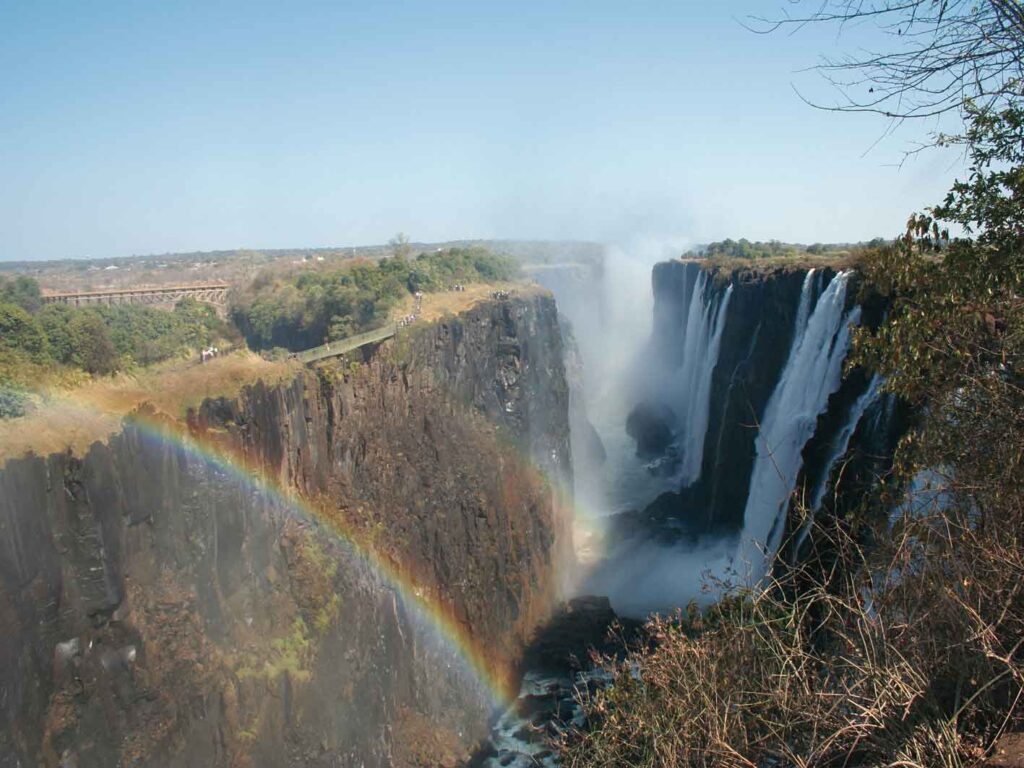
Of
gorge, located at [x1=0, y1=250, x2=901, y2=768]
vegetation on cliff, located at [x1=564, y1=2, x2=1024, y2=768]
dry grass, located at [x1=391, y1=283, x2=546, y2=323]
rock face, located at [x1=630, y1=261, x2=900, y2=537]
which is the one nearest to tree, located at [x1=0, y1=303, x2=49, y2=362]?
gorge, located at [x1=0, y1=250, x2=901, y2=768]

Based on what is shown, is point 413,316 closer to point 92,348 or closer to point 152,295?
point 92,348

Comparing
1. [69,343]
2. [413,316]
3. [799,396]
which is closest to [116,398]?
[69,343]

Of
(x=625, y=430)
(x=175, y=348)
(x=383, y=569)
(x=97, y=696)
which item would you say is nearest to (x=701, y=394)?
(x=625, y=430)

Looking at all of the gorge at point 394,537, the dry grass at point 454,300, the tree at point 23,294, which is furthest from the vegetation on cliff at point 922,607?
the tree at point 23,294

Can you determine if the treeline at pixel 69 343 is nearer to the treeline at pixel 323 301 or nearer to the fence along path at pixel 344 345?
the fence along path at pixel 344 345

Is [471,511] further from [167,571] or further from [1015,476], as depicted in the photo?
[1015,476]
